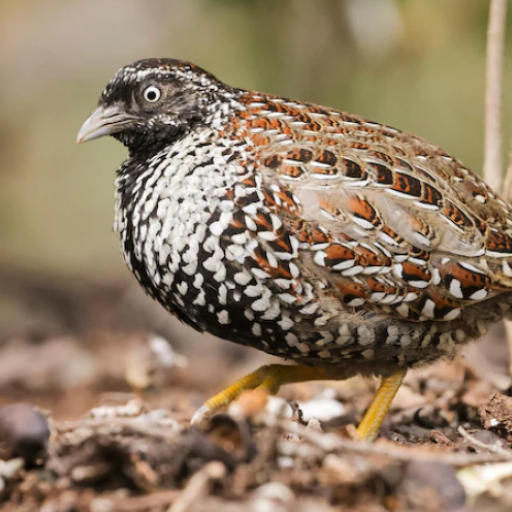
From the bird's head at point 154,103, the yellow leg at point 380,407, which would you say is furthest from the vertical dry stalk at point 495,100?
the bird's head at point 154,103

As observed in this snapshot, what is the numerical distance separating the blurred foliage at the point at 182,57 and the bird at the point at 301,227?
12.0ft

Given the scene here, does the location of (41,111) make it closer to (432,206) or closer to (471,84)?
(471,84)

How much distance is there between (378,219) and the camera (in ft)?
10.6

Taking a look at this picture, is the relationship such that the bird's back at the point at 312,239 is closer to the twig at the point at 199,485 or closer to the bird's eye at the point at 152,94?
the bird's eye at the point at 152,94

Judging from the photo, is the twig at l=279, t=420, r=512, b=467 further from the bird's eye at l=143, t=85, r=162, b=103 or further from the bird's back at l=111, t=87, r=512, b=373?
the bird's eye at l=143, t=85, r=162, b=103

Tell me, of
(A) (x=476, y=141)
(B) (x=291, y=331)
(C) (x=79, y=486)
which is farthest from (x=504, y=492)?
(A) (x=476, y=141)

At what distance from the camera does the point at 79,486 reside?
8.41 feet

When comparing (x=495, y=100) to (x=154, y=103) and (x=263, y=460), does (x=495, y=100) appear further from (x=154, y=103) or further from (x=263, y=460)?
(x=263, y=460)

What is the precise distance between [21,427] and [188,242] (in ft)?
3.22

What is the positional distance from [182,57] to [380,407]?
5.41 metres

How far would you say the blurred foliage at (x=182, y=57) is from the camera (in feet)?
23.3

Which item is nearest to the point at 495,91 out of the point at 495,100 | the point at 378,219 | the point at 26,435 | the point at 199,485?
the point at 495,100

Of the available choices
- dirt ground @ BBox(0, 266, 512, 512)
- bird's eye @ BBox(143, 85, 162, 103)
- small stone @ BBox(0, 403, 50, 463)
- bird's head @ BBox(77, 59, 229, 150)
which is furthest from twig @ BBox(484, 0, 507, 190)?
small stone @ BBox(0, 403, 50, 463)

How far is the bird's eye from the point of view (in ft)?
11.7
